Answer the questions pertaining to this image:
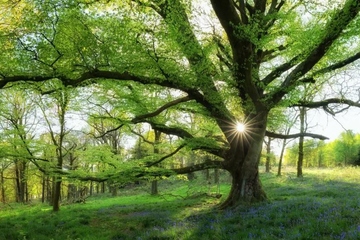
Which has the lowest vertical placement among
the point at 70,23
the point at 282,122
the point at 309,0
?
the point at 282,122

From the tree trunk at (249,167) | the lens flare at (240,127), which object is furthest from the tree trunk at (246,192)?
the lens flare at (240,127)

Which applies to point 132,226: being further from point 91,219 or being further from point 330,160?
point 330,160

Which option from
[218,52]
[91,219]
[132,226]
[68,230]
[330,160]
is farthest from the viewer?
[330,160]

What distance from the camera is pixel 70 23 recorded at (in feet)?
33.1

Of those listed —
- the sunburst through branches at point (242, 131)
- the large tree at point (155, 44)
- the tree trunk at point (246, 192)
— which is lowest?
the tree trunk at point (246, 192)

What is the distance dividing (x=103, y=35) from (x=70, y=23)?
1147 millimetres

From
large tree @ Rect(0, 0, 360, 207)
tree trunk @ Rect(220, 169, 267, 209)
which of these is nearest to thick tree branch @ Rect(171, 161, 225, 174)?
tree trunk @ Rect(220, 169, 267, 209)

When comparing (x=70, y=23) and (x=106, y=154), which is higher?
(x=70, y=23)

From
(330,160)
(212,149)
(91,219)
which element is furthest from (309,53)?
(330,160)

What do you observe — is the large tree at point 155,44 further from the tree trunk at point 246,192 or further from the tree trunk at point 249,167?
the tree trunk at point 246,192

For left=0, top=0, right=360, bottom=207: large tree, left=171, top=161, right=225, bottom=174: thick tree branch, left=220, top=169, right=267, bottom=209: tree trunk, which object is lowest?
left=220, top=169, right=267, bottom=209: tree trunk

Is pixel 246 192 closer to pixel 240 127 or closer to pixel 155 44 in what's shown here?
pixel 240 127

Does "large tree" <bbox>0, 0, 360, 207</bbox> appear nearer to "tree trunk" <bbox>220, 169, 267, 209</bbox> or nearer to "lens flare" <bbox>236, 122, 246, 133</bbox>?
"lens flare" <bbox>236, 122, 246, 133</bbox>

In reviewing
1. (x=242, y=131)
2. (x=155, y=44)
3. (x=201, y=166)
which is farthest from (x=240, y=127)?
(x=155, y=44)
